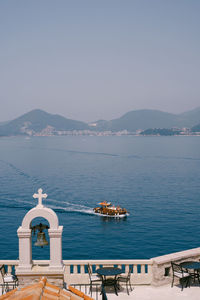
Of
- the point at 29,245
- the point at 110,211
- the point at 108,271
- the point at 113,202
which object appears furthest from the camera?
the point at 113,202

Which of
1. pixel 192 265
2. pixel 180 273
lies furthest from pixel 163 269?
pixel 192 265

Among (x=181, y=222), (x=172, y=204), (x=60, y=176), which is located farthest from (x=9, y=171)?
(x=181, y=222)

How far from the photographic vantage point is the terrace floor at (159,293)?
1284 cm

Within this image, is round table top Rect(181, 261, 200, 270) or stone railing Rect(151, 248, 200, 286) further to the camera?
stone railing Rect(151, 248, 200, 286)

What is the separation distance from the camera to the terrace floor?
1284 cm

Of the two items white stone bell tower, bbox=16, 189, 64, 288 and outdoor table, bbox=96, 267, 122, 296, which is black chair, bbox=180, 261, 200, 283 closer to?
outdoor table, bbox=96, 267, 122, 296

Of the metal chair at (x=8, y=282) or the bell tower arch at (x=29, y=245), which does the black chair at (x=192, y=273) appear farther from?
the metal chair at (x=8, y=282)

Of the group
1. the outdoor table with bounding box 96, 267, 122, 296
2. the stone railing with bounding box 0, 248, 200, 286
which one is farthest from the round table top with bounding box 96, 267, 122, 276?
the stone railing with bounding box 0, 248, 200, 286

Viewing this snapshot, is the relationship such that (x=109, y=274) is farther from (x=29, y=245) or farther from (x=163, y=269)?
(x=29, y=245)

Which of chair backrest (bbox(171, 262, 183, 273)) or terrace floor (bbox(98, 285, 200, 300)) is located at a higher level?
→ chair backrest (bbox(171, 262, 183, 273))

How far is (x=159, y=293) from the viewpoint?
13.2 meters

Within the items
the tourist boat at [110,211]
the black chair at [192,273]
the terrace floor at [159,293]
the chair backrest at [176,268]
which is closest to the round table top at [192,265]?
the black chair at [192,273]

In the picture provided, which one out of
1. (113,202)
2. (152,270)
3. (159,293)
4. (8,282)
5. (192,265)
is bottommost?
(113,202)

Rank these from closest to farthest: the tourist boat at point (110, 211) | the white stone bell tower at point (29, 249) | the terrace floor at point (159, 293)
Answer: the white stone bell tower at point (29, 249) → the terrace floor at point (159, 293) → the tourist boat at point (110, 211)
